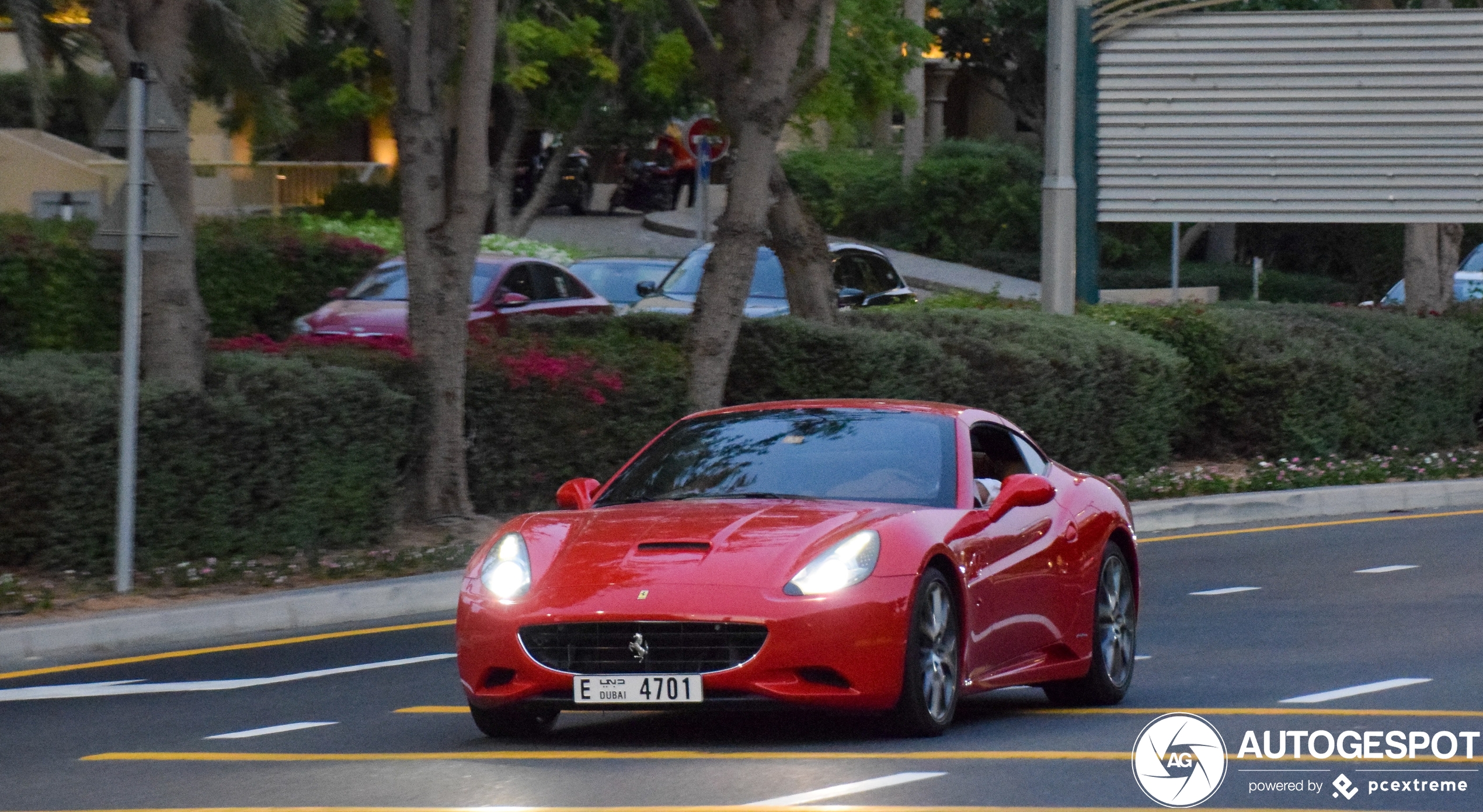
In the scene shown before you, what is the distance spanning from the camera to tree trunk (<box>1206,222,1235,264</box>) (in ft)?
163

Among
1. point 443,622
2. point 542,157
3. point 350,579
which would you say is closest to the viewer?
point 443,622

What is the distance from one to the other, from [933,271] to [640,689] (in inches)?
1463

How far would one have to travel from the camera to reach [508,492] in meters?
15.9

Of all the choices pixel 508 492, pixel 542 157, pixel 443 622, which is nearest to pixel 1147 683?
pixel 443 622

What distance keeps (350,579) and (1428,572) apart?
6.94 meters

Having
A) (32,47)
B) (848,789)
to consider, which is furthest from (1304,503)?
(32,47)

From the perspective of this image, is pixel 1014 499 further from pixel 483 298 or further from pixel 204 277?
pixel 204 277

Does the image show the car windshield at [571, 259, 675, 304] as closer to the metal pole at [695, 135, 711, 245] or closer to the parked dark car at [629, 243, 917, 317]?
the parked dark car at [629, 243, 917, 317]

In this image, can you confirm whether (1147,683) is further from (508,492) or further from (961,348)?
(961,348)

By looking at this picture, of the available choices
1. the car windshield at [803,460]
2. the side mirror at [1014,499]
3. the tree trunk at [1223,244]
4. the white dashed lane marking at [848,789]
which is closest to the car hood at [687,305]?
the car windshield at [803,460]

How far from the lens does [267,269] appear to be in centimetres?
2259

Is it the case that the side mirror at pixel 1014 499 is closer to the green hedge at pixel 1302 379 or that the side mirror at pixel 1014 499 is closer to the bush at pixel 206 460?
the bush at pixel 206 460

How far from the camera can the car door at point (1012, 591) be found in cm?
844

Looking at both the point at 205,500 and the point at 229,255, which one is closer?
the point at 205,500
